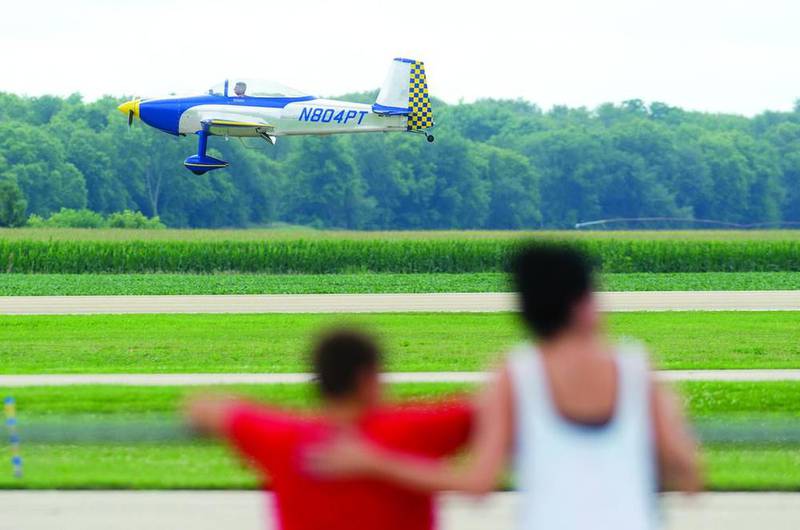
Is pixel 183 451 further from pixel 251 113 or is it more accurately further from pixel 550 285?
pixel 251 113

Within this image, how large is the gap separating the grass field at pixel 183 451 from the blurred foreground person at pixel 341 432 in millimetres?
3850

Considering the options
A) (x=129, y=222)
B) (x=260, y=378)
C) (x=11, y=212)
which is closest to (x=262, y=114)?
(x=260, y=378)

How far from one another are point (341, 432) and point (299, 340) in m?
23.9

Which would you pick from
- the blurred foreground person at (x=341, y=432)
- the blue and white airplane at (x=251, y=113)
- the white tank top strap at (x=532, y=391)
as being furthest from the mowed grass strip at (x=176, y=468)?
the blue and white airplane at (x=251, y=113)

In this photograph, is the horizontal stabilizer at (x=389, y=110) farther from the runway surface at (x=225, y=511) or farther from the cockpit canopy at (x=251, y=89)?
the runway surface at (x=225, y=511)

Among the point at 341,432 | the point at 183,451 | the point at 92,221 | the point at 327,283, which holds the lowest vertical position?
the point at 92,221

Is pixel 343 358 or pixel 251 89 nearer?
pixel 343 358

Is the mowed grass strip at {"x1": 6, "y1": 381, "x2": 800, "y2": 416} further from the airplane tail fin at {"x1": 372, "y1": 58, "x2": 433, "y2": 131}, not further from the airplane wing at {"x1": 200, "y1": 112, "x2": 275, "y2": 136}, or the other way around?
the airplane tail fin at {"x1": 372, "y1": 58, "x2": 433, "y2": 131}

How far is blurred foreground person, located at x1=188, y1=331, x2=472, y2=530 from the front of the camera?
12.8 ft

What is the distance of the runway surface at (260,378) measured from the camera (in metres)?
19.0

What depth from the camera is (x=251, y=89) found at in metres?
48.3

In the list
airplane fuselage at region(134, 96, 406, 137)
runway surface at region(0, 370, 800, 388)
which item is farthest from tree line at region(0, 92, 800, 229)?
runway surface at region(0, 370, 800, 388)

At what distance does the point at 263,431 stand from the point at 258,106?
44.4 meters

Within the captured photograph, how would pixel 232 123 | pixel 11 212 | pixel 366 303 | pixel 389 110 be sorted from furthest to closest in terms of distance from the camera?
pixel 11 212 < pixel 389 110 < pixel 232 123 < pixel 366 303
